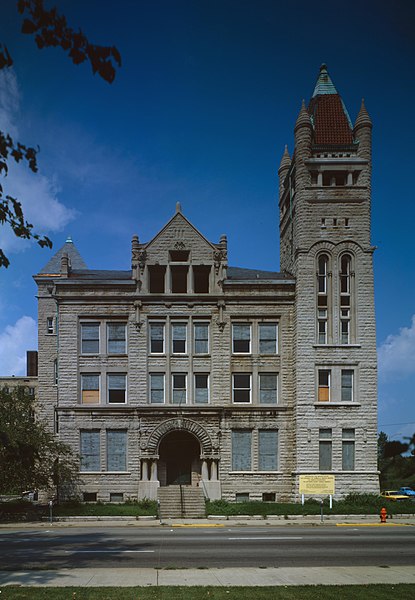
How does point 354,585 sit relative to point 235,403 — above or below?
below

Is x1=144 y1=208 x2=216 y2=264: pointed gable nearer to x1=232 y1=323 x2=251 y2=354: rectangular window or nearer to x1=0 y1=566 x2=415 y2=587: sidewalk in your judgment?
x1=232 y1=323 x2=251 y2=354: rectangular window

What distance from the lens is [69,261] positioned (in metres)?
49.2

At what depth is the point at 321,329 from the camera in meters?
40.6

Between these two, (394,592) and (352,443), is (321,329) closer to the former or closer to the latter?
(352,443)

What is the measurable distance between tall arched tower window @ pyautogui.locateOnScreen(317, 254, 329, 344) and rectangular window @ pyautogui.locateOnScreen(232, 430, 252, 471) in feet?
26.5

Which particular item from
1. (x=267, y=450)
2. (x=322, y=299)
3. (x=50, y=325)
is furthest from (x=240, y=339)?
(x=50, y=325)

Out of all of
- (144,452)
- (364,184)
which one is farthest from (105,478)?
(364,184)

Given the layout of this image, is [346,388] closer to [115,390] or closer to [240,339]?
[240,339]

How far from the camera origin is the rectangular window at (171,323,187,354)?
4141 centimetres

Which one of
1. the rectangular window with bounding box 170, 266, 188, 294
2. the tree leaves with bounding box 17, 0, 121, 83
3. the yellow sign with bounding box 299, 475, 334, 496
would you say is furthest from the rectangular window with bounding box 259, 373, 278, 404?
the tree leaves with bounding box 17, 0, 121, 83

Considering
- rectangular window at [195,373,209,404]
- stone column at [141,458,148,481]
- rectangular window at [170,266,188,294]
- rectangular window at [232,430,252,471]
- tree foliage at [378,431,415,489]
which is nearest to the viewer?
tree foliage at [378,431,415,489]

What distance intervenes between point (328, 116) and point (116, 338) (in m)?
21.7

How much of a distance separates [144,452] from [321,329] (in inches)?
564

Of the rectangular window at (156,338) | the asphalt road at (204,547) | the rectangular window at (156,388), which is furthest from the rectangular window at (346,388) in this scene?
the rectangular window at (156,338)
